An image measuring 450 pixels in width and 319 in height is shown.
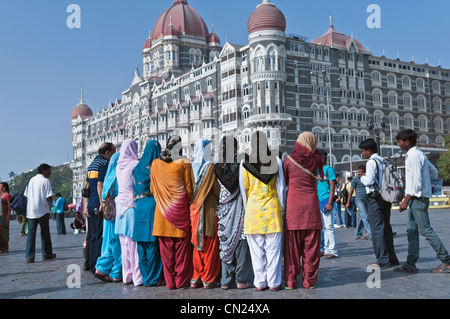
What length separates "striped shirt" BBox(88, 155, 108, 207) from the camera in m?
6.57

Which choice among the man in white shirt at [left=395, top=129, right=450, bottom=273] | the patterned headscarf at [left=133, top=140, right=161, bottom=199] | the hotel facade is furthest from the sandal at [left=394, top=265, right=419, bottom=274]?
the hotel facade

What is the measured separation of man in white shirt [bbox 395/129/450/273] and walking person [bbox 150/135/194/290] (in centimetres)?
267

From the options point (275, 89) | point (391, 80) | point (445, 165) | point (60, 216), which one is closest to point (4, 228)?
point (60, 216)

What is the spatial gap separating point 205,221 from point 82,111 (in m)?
76.0

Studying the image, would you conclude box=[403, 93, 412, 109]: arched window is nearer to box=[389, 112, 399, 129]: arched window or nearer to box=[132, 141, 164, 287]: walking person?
box=[389, 112, 399, 129]: arched window

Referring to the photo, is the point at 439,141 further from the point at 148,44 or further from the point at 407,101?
the point at 148,44

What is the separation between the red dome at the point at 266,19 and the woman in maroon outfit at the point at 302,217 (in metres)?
34.2

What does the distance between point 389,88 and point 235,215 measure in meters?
46.6

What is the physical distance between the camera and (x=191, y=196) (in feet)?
17.8

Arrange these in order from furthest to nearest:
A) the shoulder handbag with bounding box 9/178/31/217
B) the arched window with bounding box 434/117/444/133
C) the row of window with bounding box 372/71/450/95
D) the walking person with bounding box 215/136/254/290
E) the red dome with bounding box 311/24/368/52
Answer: the arched window with bounding box 434/117/444/133 → the row of window with bounding box 372/71/450/95 → the red dome with bounding box 311/24/368/52 → the shoulder handbag with bounding box 9/178/31/217 → the walking person with bounding box 215/136/254/290

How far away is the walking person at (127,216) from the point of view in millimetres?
5660

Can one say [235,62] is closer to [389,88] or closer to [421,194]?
[389,88]
